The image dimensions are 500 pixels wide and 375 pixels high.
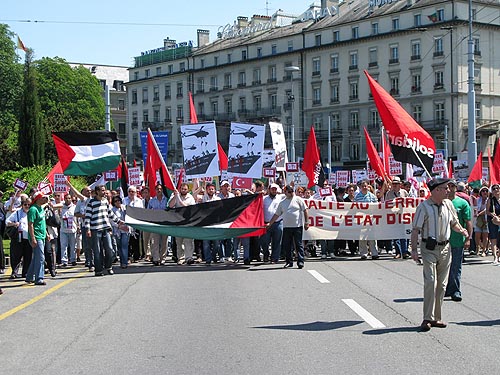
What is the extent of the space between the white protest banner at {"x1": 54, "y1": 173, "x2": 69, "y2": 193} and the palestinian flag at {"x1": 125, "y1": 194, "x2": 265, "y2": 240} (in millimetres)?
4470

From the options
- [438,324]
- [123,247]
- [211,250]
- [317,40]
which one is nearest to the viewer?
[438,324]

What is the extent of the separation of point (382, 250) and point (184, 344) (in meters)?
15.5

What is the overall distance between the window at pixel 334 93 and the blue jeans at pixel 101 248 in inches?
2792

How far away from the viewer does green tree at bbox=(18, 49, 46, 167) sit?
49.2 metres

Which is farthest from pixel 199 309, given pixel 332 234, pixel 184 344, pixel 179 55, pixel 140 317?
pixel 179 55

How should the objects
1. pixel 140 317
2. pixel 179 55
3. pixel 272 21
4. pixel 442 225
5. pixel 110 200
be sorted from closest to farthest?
pixel 442 225 → pixel 140 317 → pixel 110 200 → pixel 272 21 → pixel 179 55

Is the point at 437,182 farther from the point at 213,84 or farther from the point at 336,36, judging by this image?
the point at 213,84

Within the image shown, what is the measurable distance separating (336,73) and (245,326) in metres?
77.5

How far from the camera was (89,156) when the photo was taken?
68.1ft

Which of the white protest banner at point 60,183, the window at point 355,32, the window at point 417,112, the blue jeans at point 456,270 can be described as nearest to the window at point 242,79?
the window at point 355,32

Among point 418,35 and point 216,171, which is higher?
point 418,35

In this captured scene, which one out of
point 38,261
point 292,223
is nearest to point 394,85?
point 292,223

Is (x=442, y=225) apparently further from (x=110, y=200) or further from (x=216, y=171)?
(x=216, y=171)

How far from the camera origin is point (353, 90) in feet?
278
